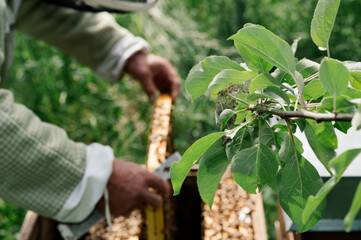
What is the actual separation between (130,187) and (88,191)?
0.36 ft

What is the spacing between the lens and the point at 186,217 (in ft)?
3.88

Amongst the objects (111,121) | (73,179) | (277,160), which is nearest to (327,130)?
(277,160)

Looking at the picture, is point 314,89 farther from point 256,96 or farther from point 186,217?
point 186,217

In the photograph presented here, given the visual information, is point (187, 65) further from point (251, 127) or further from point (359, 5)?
point (251, 127)

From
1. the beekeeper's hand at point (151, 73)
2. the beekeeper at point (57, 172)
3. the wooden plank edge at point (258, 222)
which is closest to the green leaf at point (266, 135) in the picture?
the wooden plank edge at point (258, 222)

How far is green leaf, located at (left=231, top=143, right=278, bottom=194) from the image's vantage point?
366 mm

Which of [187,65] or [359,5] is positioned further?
[187,65]

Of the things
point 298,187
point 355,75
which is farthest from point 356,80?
point 298,187

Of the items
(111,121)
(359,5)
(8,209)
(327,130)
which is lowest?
(8,209)

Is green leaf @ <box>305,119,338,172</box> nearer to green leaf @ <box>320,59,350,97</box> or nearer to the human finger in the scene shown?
green leaf @ <box>320,59,350,97</box>

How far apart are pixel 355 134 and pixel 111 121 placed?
1.57m

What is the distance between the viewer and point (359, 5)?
1785mm

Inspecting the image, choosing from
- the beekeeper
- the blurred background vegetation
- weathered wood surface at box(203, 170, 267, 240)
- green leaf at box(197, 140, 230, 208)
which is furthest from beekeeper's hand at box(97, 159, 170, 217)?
the blurred background vegetation

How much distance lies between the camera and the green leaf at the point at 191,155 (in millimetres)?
360
